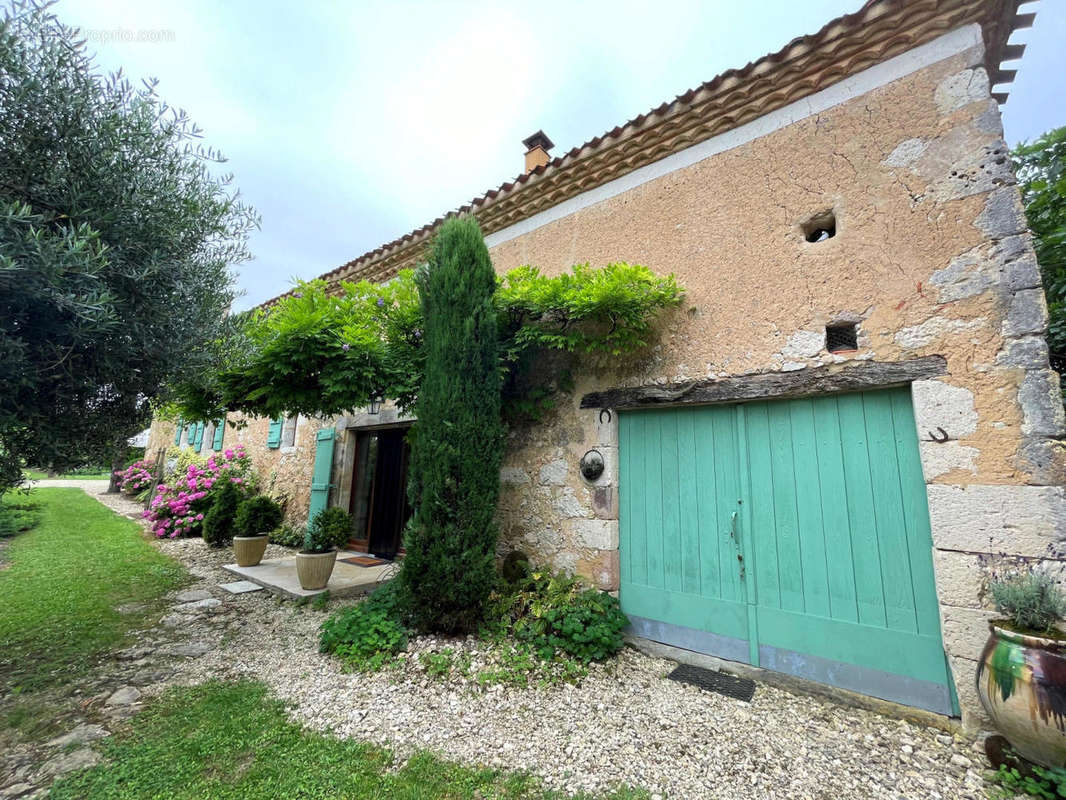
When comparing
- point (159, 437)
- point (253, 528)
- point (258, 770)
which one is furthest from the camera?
point (159, 437)

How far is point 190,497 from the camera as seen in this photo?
774 centimetres

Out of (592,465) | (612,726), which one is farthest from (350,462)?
(612,726)

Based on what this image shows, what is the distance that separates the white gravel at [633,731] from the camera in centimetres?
199

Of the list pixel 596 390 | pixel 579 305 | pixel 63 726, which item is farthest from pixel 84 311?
pixel 596 390

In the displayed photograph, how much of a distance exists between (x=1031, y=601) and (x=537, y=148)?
610 centimetres

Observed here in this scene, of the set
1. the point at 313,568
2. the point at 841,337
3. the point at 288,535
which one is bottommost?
the point at 288,535

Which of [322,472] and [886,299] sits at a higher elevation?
[886,299]

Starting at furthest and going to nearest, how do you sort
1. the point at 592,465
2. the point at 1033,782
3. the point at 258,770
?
the point at 592,465
the point at 258,770
the point at 1033,782

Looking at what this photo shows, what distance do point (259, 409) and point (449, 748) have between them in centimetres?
355

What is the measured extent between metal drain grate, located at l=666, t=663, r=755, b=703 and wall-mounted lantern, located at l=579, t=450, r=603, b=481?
1.53 m

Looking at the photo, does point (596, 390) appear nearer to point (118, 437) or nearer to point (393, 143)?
point (118, 437)

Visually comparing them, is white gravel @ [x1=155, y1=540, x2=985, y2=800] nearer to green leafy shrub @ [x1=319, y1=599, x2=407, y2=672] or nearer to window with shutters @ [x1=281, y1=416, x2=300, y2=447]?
green leafy shrub @ [x1=319, y1=599, x2=407, y2=672]

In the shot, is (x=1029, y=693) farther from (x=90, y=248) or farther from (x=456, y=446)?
(x=90, y=248)

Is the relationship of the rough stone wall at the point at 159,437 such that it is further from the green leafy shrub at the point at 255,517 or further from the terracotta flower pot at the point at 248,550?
the terracotta flower pot at the point at 248,550
